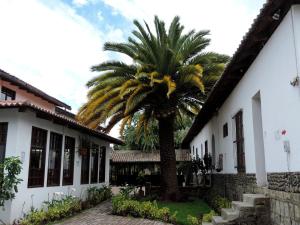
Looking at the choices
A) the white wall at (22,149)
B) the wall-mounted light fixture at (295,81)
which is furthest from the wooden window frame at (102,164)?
the wall-mounted light fixture at (295,81)

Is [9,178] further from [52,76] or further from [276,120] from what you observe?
[52,76]

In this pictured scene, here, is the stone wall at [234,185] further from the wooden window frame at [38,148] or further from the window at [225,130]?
the wooden window frame at [38,148]

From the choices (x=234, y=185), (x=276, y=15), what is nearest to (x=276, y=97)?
(x=276, y=15)

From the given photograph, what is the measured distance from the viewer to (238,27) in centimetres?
1088

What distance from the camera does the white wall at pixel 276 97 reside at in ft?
22.1

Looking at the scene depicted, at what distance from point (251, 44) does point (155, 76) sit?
6491 millimetres

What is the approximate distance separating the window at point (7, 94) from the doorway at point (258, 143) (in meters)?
11.6

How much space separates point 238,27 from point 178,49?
4882 mm

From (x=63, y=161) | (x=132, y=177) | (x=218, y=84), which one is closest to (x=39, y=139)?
(x=63, y=161)

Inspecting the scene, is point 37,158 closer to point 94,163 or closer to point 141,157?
point 94,163

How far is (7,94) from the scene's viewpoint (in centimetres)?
1700

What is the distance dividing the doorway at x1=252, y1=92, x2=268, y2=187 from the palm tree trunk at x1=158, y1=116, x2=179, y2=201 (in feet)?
22.7

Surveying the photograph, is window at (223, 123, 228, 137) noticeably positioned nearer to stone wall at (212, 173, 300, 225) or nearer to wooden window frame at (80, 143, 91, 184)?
stone wall at (212, 173, 300, 225)

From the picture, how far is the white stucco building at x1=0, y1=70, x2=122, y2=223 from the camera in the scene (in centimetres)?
1145
